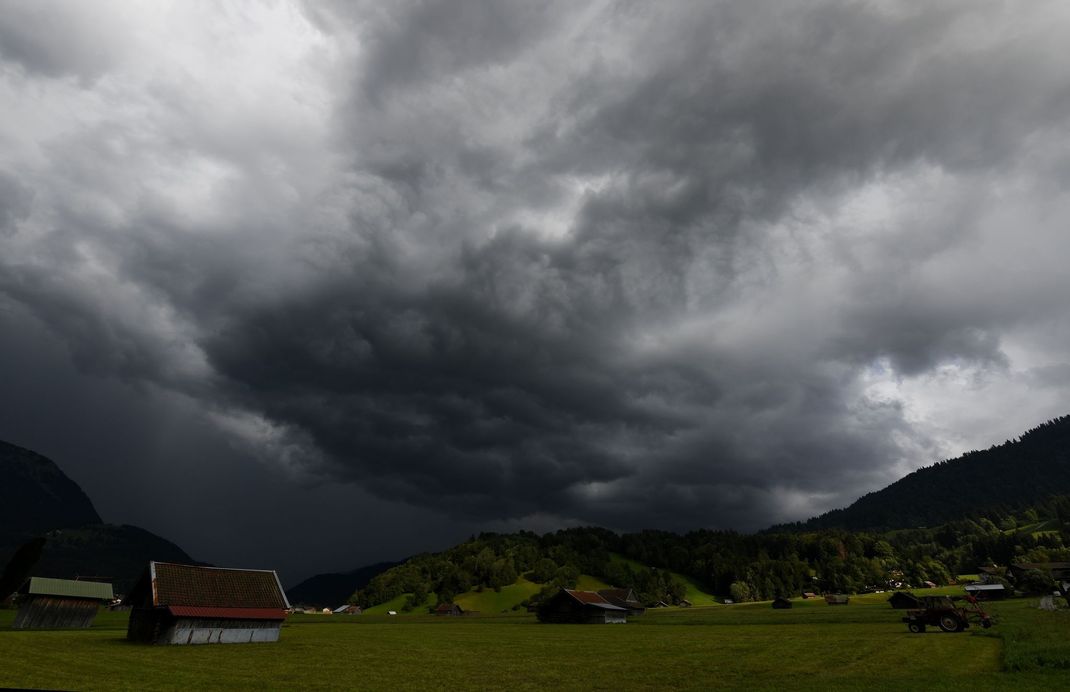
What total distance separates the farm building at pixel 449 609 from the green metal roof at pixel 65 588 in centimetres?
9640

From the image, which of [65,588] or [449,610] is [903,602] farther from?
[65,588]

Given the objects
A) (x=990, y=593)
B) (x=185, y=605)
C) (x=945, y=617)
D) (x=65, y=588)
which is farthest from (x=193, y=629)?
(x=990, y=593)

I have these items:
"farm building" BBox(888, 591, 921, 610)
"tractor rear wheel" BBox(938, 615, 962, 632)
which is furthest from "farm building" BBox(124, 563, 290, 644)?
"farm building" BBox(888, 591, 921, 610)

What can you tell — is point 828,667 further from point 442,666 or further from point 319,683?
point 319,683

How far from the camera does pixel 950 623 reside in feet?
162

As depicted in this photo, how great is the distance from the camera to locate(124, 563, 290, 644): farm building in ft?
178

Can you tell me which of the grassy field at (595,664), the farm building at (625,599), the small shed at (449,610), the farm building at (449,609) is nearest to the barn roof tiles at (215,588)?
the grassy field at (595,664)

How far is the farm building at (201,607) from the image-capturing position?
54375 mm

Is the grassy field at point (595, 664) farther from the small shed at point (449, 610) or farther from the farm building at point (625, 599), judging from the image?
the small shed at point (449, 610)

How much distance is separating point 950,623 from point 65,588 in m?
100

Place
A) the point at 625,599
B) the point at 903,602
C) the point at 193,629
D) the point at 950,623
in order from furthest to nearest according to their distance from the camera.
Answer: the point at 625,599 → the point at 903,602 → the point at 193,629 → the point at 950,623

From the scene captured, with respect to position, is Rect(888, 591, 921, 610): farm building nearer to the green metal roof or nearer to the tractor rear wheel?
the tractor rear wheel

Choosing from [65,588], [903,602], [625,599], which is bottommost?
[903,602]

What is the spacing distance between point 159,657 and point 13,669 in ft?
33.8
